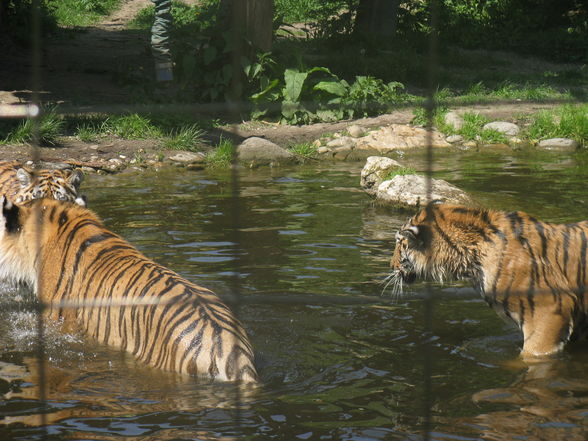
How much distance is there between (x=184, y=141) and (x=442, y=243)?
213 inches

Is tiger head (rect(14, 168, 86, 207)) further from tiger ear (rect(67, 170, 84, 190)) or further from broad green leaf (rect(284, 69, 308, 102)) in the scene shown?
broad green leaf (rect(284, 69, 308, 102))

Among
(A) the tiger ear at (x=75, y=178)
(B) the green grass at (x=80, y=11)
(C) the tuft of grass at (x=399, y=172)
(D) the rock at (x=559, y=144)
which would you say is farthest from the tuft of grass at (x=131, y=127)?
(B) the green grass at (x=80, y=11)

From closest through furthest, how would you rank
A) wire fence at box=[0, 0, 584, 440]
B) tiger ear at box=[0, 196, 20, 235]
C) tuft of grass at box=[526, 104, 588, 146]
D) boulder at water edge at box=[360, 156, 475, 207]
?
wire fence at box=[0, 0, 584, 440] < tiger ear at box=[0, 196, 20, 235] < boulder at water edge at box=[360, 156, 475, 207] < tuft of grass at box=[526, 104, 588, 146]

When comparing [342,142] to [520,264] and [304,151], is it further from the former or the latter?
[520,264]

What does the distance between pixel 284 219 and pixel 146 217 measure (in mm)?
1038

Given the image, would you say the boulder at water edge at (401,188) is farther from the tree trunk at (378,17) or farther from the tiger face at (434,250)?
the tree trunk at (378,17)

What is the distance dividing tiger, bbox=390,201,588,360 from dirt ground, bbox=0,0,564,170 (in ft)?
13.6

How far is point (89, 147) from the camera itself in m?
8.91

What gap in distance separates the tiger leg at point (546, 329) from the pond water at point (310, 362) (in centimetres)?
7

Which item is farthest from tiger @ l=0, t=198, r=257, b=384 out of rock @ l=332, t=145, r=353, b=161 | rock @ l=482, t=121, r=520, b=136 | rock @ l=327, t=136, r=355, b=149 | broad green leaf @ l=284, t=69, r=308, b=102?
rock @ l=482, t=121, r=520, b=136

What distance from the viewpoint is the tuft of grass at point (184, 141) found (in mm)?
9133

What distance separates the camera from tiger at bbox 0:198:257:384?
3250 millimetres

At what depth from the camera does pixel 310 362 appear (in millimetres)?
3885

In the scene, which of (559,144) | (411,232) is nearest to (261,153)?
(559,144)
